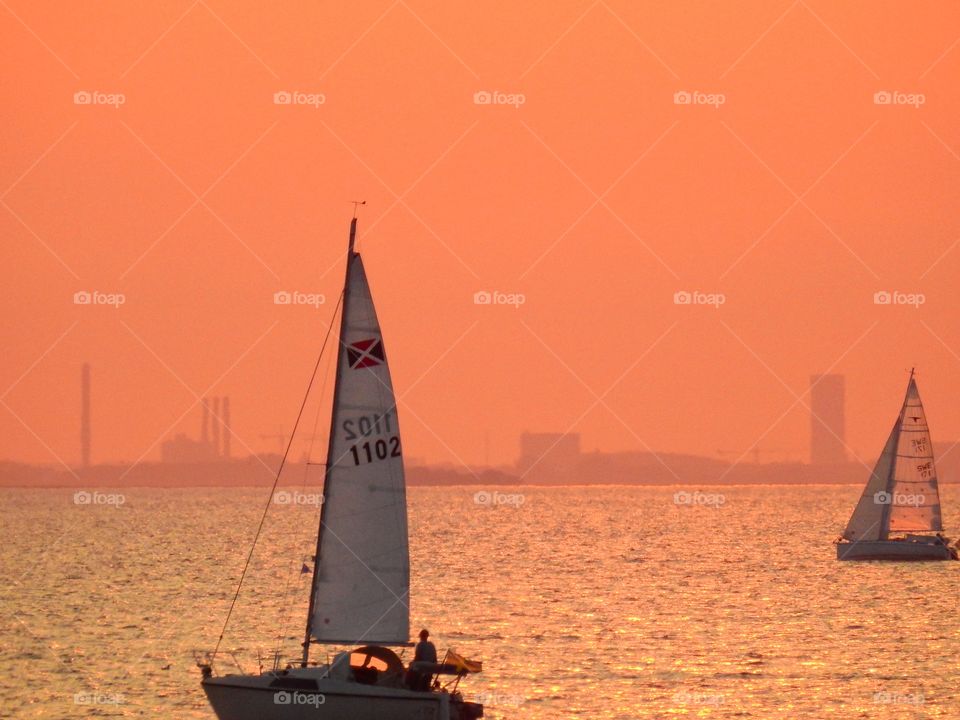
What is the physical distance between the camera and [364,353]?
138ft

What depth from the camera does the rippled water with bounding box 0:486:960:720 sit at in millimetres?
56406

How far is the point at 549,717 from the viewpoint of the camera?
5269cm

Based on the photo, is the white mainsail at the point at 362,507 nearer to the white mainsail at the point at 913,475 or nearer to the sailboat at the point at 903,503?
the sailboat at the point at 903,503

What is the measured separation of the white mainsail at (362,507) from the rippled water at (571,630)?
11.1 metres

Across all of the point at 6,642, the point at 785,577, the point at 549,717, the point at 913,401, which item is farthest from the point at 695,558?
the point at 549,717

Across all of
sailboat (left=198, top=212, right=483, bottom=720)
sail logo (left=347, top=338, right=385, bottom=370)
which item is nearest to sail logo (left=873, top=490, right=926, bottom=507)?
sailboat (left=198, top=212, right=483, bottom=720)

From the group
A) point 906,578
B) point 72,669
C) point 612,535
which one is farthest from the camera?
point 612,535

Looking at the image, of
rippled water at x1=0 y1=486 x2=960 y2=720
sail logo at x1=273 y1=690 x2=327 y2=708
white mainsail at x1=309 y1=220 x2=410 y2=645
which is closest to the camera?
sail logo at x1=273 y1=690 x2=327 y2=708

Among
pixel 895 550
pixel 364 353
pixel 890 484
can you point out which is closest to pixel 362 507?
pixel 364 353

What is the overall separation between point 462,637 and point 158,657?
45.9 feet

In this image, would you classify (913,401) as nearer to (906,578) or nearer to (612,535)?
(906,578)

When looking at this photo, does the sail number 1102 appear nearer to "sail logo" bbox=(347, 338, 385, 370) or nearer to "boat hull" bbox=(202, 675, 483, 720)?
"sail logo" bbox=(347, 338, 385, 370)

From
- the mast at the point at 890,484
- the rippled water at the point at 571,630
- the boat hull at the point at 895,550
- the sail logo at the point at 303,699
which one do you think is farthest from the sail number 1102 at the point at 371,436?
the boat hull at the point at 895,550

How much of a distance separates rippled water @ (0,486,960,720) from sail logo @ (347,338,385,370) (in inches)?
612
